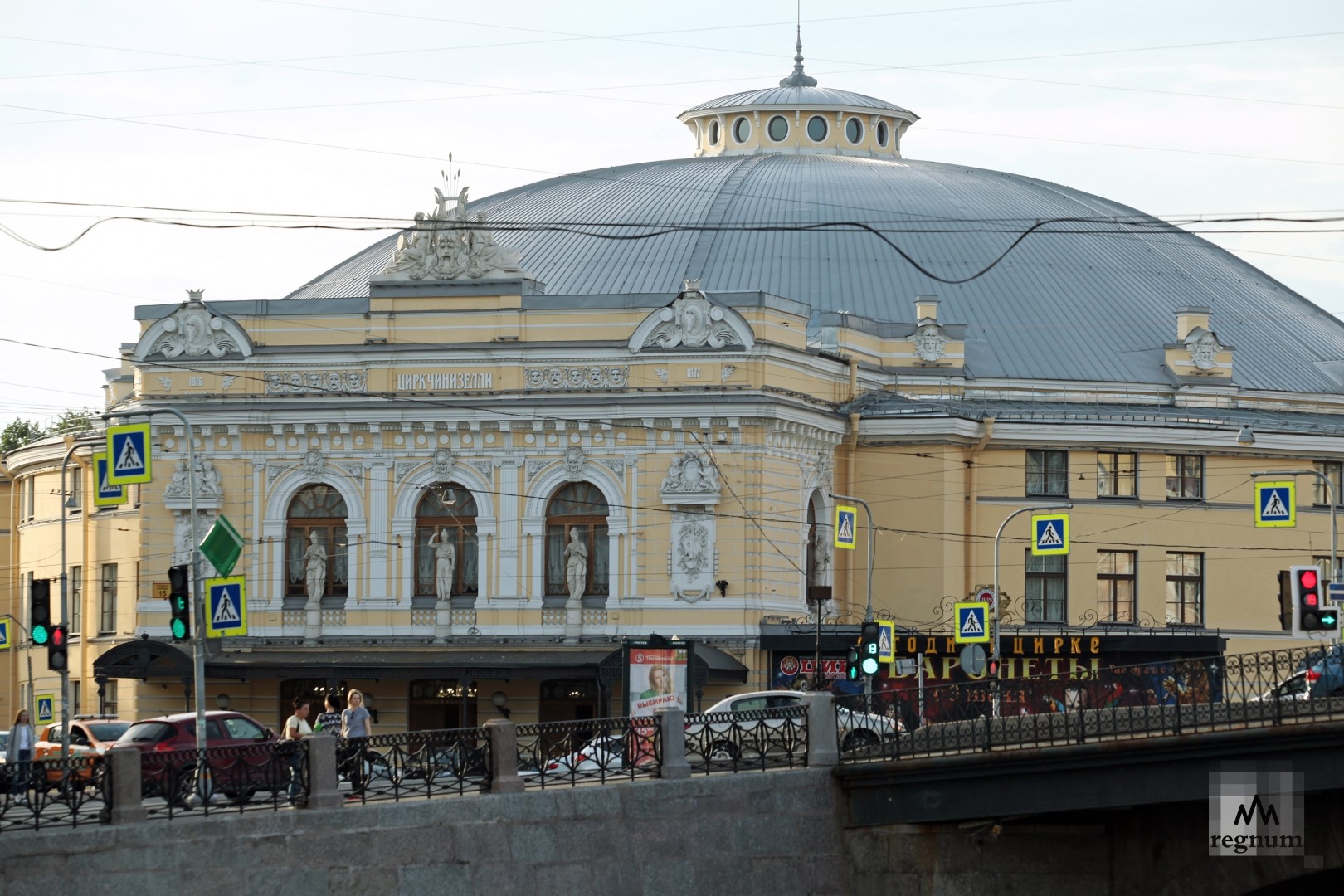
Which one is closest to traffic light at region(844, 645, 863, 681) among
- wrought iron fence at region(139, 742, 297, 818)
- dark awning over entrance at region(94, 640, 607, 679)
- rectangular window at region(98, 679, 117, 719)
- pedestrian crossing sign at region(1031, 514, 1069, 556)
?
pedestrian crossing sign at region(1031, 514, 1069, 556)

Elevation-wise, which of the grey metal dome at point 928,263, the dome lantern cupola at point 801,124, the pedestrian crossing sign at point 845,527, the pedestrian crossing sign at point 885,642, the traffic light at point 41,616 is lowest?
the pedestrian crossing sign at point 885,642

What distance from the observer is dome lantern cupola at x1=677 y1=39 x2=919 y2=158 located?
256ft

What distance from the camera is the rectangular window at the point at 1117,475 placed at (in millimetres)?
62812

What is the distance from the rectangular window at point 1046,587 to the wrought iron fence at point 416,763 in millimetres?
30108

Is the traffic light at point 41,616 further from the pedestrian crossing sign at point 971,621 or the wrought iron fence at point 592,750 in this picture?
the pedestrian crossing sign at point 971,621

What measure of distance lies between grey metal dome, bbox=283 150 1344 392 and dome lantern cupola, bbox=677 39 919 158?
10.7 feet

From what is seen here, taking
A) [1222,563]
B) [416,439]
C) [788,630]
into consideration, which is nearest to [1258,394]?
[1222,563]

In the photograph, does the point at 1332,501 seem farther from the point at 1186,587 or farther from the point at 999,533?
the point at 999,533

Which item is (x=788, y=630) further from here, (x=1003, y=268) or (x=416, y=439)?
(x=1003, y=268)

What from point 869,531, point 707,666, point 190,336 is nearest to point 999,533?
Answer: point 869,531

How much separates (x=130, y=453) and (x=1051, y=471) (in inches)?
1150

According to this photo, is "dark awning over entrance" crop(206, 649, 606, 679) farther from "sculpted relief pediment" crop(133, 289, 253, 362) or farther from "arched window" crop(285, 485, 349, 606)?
"sculpted relief pediment" crop(133, 289, 253, 362)

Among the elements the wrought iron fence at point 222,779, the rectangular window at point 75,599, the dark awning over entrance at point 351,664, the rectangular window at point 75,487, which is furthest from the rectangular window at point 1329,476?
the wrought iron fence at point 222,779

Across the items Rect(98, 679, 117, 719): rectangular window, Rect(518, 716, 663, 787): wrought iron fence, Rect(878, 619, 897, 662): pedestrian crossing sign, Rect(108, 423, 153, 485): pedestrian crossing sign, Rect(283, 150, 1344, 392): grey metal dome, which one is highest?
Rect(283, 150, 1344, 392): grey metal dome
